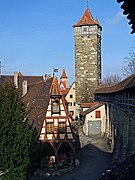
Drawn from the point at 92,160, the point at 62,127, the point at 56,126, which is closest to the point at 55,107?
the point at 56,126

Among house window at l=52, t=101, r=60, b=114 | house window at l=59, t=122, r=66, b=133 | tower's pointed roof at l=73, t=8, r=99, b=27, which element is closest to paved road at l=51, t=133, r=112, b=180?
house window at l=59, t=122, r=66, b=133

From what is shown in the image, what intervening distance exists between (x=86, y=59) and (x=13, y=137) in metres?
28.2

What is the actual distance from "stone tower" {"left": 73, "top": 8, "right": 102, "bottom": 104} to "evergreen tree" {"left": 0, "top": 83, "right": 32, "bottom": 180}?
27.4 m

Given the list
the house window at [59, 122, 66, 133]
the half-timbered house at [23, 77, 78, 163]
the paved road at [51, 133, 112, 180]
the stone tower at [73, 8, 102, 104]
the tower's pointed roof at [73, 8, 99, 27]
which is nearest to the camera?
the paved road at [51, 133, 112, 180]

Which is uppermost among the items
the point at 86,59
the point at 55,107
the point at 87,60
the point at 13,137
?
the point at 86,59

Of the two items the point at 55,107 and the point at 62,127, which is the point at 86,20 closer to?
the point at 55,107

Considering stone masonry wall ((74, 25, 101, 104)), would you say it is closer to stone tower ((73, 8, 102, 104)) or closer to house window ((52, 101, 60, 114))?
stone tower ((73, 8, 102, 104))

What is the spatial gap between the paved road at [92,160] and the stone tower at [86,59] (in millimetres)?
10368

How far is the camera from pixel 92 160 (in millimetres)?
23938

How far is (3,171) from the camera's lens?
13.9m

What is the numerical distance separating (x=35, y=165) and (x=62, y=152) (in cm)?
829

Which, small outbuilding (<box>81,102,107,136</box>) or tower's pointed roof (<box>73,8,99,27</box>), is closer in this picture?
small outbuilding (<box>81,102,107,136</box>)

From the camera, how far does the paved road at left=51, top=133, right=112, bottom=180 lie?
65.8 feet

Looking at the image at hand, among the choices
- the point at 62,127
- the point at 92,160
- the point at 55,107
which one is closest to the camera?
the point at 62,127
